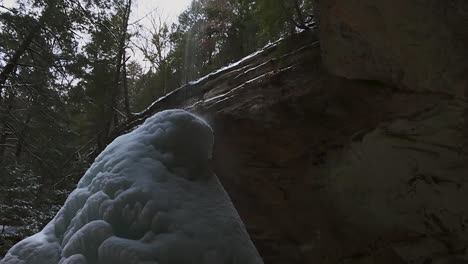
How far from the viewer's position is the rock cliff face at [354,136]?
3.99 meters

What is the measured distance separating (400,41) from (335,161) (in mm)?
1529

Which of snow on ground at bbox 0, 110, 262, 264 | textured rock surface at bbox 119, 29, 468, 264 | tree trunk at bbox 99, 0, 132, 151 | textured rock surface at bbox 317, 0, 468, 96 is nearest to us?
snow on ground at bbox 0, 110, 262, 264

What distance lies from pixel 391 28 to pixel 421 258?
8.45ft

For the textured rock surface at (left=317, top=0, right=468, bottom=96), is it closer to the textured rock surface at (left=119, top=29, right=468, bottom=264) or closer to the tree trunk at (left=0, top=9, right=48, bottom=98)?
the textured rock surface at (left=119, top=29, right=468, bottom=264)

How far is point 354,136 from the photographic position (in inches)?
180

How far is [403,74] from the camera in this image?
13.5 feet

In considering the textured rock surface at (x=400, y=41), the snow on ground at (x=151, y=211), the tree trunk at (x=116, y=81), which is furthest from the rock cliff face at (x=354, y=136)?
the tree trunk at (x=116, y=81)

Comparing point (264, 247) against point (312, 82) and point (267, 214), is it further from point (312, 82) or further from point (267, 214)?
point (312, 82)

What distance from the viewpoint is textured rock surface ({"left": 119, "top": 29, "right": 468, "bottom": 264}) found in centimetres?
423

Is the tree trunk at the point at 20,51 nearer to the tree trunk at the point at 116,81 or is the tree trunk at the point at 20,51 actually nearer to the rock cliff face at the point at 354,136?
the tree trunk at the point at 116,81

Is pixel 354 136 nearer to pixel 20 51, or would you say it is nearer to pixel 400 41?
pixel 400 41

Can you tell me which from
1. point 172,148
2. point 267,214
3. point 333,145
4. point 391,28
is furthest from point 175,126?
point 267,214

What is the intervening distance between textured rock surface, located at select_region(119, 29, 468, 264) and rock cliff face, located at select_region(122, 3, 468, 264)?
0.5 inches

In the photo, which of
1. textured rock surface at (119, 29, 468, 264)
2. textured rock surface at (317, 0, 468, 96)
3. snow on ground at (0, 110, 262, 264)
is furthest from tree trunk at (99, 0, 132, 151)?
snow on ground at (0, 110, 262, 264)
